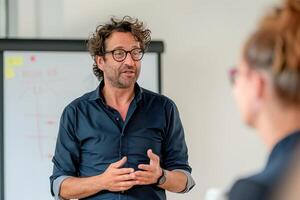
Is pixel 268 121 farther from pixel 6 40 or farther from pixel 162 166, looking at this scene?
pixel 6 40

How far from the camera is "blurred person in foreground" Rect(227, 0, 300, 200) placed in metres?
0.73

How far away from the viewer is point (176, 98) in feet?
10.1

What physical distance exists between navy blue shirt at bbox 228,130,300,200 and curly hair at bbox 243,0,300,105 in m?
0.07

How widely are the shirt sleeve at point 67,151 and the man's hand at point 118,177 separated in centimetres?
20

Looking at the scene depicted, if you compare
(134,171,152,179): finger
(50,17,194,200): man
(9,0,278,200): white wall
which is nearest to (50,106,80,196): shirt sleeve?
(50,17,194,200): man

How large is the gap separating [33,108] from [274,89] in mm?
2185

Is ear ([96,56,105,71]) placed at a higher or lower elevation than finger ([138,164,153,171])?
higher

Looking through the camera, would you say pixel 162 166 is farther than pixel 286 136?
Yes

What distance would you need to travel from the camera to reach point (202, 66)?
122 inches

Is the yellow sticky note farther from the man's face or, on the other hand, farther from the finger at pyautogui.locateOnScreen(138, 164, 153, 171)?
the finger at pyautogui.locateOnScreen(138, 164, 153, 171)

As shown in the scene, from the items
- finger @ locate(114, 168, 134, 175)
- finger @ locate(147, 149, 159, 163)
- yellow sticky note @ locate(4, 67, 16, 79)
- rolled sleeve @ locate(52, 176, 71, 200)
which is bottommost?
rolled sleeve @ locate(52, 176, 71, 200)

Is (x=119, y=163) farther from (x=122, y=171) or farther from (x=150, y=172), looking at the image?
(x=150, y=172)

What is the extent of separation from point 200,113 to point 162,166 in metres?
1.01

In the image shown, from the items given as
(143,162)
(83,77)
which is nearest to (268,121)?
(143,162)
